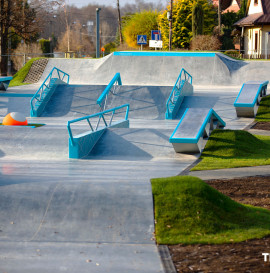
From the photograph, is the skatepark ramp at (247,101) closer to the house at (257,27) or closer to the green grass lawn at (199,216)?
the green grass lawn at (199,216)

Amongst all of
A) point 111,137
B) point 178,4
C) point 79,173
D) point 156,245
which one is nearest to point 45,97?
point 111,137

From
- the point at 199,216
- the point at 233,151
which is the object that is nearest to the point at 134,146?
the point at 233,151

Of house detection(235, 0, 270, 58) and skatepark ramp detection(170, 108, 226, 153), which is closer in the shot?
skatepark ramp detection(170, 108, 226, 153)

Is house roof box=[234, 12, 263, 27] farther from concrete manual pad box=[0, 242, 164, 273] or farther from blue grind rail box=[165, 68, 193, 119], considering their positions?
concrete manual pad box=[0, 242, 164, 273]

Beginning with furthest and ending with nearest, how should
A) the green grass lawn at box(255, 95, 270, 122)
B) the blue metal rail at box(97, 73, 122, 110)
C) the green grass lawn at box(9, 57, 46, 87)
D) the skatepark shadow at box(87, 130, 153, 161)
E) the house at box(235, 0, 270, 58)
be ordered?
1. the house at box(235, 0, 270, 58)
2. the green grass lawn at box(9, 57, 46, 87)
3. the green grass lawn at box(255, 95, 270, 122)
4. the blue metal rail at box(97, 73, 122, 110)
5. the skatepark shadow at box(87, 130, 153, 161)

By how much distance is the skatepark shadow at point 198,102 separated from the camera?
70.9ft

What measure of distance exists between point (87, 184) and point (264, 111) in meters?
13.9

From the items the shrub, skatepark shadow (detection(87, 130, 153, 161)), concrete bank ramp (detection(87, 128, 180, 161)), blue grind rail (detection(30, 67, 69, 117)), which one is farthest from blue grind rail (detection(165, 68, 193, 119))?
the shrub

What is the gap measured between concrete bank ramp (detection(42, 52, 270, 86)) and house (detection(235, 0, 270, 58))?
13.0 metres

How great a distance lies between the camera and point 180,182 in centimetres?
812

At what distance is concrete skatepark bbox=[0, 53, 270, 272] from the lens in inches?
253

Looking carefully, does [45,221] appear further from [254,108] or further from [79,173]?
[254,108]

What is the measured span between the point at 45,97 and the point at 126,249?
16278 millimetres

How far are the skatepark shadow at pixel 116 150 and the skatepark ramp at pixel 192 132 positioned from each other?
853mm
